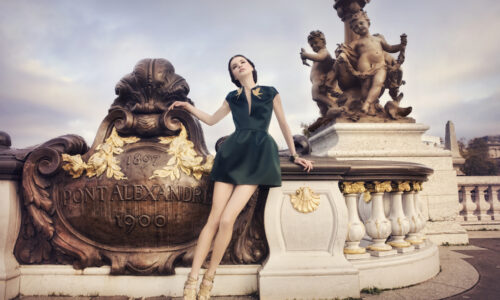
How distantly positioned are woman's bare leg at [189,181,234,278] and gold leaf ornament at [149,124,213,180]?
387 mm

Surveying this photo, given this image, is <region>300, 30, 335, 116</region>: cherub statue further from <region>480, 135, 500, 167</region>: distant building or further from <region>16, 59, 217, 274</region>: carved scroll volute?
<region>480, 135, 500, 167</region>: distant building

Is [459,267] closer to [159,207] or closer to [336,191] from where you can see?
[336,191]

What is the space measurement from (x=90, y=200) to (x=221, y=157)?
126 centimetres

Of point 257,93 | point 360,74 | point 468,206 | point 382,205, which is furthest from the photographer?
point 468,206

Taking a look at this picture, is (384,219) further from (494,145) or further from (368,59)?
(494,145)

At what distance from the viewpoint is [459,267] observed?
3627 mm

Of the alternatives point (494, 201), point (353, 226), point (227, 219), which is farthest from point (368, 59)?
point (227, 219)

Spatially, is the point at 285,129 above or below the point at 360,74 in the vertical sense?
below

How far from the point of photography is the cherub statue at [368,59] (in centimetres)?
678

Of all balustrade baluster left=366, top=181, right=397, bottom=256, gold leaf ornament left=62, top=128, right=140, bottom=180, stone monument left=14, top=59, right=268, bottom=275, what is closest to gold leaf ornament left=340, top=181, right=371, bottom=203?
balustrade baluster left=366, top=181, right=397, bottom=256

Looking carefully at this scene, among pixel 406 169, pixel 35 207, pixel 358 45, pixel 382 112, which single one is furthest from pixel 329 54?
pixel 35 207

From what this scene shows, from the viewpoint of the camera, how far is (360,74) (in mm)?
6852

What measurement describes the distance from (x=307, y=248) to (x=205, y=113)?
1.50 m

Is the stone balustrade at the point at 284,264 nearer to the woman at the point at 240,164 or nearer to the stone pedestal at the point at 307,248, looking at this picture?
the stone pedestal at the point at 307,248
